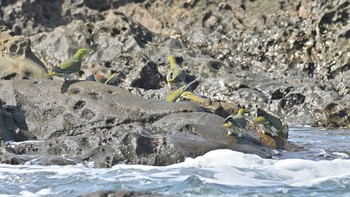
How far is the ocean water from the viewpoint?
8281 millimetres

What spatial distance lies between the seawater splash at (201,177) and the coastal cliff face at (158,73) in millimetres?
338

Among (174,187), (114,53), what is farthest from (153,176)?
(114,53)

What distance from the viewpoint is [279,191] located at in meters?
8.27

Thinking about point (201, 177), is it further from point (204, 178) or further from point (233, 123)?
point (233, 123)

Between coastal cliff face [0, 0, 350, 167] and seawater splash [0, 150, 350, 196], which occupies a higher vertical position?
coastal cliff face [0, 0, 350, 167]

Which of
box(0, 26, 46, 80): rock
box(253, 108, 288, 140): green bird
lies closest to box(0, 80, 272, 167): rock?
box(253, 108, 288, 140): green bird

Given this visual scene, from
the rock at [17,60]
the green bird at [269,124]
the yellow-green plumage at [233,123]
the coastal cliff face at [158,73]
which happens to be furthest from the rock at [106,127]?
the rock at [17,60]

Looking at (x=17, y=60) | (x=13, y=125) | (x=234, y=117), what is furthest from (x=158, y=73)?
(x=234, y=117)

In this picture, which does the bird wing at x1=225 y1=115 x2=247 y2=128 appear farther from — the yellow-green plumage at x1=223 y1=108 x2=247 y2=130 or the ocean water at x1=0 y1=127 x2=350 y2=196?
the ocean water at x1=0 y1=127 x2=350 y2=196

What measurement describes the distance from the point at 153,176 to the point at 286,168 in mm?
1689

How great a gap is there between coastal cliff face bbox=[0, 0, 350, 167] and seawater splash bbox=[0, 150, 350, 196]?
0.34 meters

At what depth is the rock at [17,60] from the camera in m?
12.8

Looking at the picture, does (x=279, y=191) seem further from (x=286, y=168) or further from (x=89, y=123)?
(x=89, y=123)

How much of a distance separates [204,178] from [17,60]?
547 centimetres
